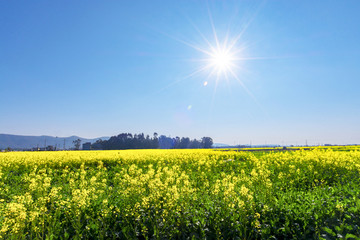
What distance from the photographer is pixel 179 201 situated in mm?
5922

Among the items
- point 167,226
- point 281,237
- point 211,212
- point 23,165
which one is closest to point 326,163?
point 281,237

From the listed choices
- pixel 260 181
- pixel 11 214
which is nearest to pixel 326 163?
pixel 260 181

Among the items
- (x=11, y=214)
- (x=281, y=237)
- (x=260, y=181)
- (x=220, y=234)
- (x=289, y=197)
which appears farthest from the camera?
(x=260, y=181)

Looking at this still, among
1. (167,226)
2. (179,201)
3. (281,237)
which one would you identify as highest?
(179,201)

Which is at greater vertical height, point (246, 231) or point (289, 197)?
point (289, 197)

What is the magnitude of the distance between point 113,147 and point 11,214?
11439cm

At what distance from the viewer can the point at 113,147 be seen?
372 ft

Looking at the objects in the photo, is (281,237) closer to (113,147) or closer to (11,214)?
(11,214)

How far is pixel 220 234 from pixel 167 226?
130 cm

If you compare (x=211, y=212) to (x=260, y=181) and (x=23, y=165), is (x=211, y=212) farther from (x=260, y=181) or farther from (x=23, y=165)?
(x=23, y=165)

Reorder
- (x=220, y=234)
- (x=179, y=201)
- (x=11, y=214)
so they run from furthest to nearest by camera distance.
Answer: (x=179, y=201)
(x=220, y=234)
(x=11, y=214)

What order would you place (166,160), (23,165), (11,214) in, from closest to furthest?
(11,214), (23,165), (166,160)

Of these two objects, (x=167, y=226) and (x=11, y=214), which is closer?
(x=11, y=214)

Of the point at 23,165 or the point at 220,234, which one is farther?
the point at 23,165
